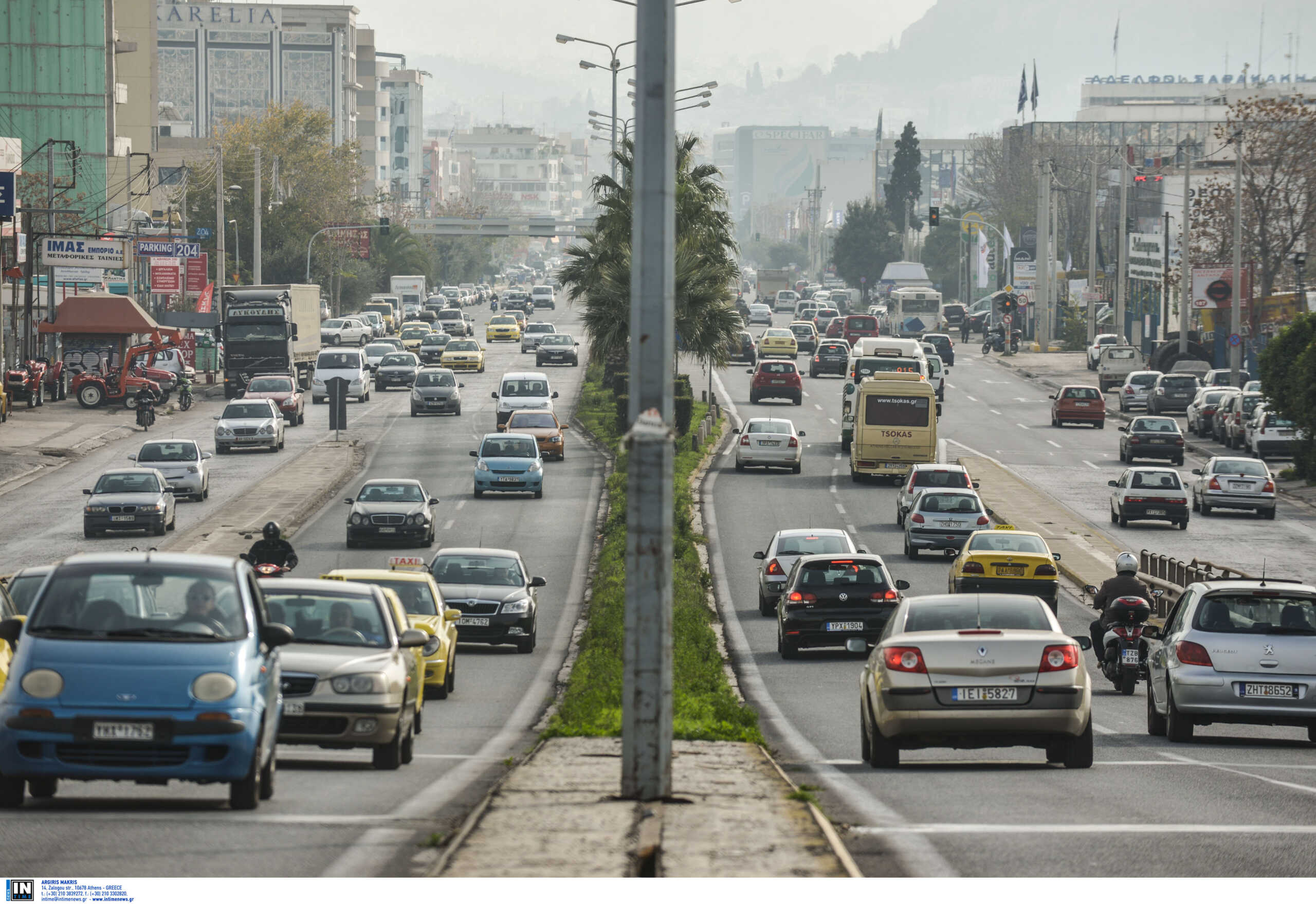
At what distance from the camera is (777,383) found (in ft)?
239

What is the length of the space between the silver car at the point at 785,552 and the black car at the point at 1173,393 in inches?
1635

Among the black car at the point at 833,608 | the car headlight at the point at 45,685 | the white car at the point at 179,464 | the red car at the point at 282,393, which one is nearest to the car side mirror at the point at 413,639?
the car headlight at the point at 45,685

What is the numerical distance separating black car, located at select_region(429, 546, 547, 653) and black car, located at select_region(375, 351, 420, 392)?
5296cm

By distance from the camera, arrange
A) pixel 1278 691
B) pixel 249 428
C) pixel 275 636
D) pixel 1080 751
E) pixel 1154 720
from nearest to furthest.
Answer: pixel 275 636 → pixel 1080 751 → pixel 1278 691 → pixel 1154 720 → pixel 249 428

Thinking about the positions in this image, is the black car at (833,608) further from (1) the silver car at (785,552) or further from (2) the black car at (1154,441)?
Result: (2) the black car at (1154,441)

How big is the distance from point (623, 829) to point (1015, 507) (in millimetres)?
36819

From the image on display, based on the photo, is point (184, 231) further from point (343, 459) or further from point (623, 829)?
point (623, 829)

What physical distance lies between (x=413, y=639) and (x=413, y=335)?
83.9m

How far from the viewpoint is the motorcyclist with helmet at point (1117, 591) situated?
933 inches

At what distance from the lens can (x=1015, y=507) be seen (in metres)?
46.0

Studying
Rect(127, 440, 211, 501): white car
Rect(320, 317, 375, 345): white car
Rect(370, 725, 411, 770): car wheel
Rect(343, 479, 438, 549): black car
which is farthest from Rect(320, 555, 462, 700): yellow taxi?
Rect(320, 317, 375, 345): white car

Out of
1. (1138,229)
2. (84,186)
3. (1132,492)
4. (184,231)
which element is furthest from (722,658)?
(1138,229)

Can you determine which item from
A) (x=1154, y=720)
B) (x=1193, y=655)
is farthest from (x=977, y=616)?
(x=1154, y=720)

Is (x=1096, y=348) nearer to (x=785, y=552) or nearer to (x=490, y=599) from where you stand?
(x=785, y=552)
